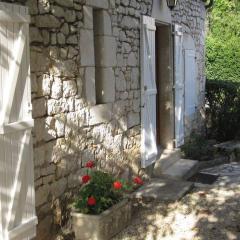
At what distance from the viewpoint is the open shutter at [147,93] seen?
6.65 meters

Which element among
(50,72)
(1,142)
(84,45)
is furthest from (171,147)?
(1,142)

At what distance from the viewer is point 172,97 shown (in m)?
8.07

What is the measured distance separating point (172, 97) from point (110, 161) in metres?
2.66

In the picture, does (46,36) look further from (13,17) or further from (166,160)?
(166,160)

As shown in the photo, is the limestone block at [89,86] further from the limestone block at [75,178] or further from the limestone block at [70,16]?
the limestone block at [75,178]

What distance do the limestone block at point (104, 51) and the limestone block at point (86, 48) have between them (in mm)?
320

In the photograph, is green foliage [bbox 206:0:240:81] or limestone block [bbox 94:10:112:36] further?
green foliage [bbox 206:0:240:81]

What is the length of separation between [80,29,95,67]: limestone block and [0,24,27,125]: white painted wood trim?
1229 mm

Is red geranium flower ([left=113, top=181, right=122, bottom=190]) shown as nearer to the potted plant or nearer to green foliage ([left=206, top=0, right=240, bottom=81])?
the potted plant

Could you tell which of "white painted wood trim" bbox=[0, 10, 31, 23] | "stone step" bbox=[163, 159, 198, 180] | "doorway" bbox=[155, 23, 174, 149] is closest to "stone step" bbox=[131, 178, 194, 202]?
"stone step" bbox=[163, 159, 198, 180]

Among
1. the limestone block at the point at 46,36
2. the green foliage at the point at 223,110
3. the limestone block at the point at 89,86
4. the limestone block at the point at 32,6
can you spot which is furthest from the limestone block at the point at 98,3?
the green foliage at the point at 223,110

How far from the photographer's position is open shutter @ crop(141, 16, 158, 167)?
6652 mm

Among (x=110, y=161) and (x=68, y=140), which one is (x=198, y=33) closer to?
(x=110, y=161)

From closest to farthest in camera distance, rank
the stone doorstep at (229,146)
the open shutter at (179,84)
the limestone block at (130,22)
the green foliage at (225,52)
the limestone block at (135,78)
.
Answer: the limestone block at (130,22) → the limestone block at (135,78) → the open shutter at (179,84) → the stone doorstep at (229,146) → the green foliage at (225,52)
